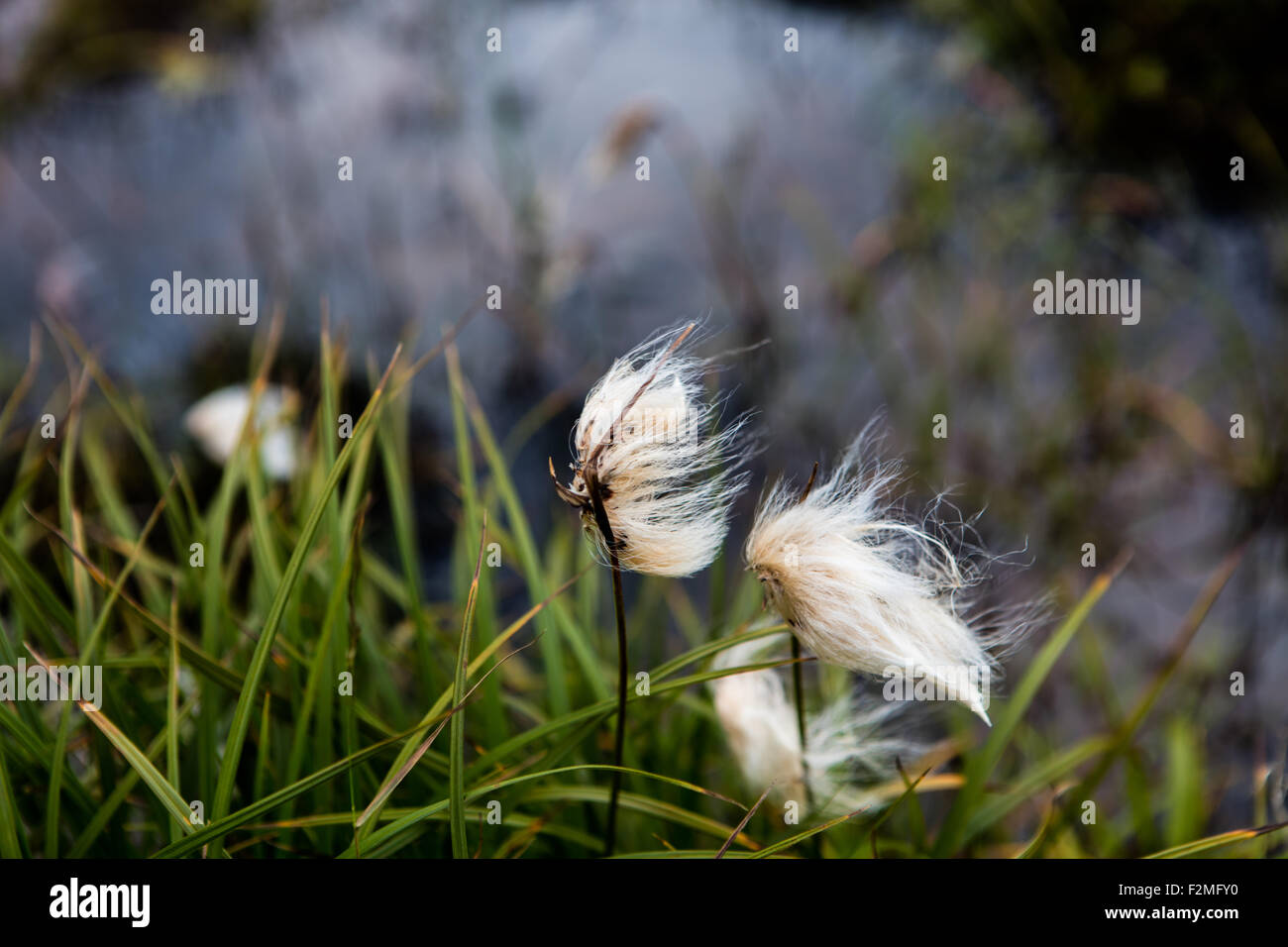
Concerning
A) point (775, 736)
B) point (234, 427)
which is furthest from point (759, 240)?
point (775, 736)

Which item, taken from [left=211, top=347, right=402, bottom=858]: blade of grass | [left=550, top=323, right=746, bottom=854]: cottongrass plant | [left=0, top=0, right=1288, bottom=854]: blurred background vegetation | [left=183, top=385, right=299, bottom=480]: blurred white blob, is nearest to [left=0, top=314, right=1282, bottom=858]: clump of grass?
[left=211, top=347, right=402, bottom=858]: blade of grass

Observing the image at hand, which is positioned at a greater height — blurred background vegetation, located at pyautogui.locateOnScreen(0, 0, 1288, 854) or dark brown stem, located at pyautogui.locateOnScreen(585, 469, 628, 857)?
blurred background vegetation, located at pyautogui.locateOnScreen(0, 0, 1288, 854)

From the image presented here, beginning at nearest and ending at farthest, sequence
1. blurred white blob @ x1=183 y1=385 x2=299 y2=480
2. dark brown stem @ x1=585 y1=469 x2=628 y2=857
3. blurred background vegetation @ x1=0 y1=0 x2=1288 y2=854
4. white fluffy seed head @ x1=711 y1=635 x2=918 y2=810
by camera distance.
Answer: dark brown stem @ x1=585 y1=469 x2=628 y2=857 → white fluffy seed head @ x1=711 y1=635 x2=918 y2=810 → blurred white blob @ x1=183 y1=385 x2=299 y2=480 → blurred background vegetation @ x1=0 y1=0 x2=1288 y2=854

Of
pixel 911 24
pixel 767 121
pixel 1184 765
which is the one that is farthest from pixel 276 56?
pixel 1184 765

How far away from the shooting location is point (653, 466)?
22.6 inches

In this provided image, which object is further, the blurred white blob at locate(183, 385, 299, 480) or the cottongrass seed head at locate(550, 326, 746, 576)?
the blurred white blob at locate(183, 385, 299, 480)

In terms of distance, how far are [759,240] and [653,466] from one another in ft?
6.39

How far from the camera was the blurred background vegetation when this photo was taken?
6.63ft

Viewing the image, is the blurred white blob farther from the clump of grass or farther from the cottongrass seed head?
the cottongrass seed head

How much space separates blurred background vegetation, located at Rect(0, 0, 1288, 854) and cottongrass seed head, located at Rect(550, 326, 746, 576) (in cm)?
129

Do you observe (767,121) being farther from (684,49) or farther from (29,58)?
(29,58)

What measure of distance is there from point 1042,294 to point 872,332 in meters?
0.51

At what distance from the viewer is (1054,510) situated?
2.00 metres

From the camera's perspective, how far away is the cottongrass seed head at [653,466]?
56cm
